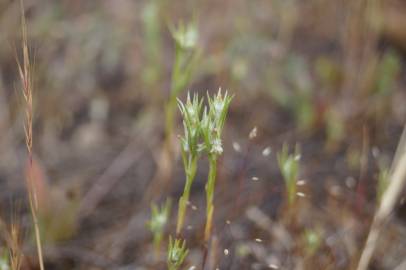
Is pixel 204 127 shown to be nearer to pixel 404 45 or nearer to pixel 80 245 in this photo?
pixel 80 245

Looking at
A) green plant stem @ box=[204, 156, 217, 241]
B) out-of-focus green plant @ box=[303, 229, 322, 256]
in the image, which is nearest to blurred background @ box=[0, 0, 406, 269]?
out-of-focus green plant @ box=[303, 229, 322, 256]

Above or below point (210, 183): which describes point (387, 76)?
below

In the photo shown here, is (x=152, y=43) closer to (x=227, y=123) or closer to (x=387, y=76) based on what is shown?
(x=227, y=123)

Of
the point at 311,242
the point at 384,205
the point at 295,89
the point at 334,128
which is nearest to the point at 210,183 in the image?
the point at 311,242

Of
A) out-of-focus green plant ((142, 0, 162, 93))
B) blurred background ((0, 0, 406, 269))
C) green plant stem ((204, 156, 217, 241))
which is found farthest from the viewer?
out-of-focus green plant ((142, 0, 162, 93))

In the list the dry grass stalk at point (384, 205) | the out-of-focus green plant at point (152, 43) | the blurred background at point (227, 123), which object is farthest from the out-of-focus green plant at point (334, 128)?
the out-of-focus green plant at point (152, 43)

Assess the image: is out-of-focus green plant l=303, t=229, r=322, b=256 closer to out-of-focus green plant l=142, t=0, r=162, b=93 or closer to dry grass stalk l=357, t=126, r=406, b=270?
dry grass stalk l=357, t=126, r=406, b=270

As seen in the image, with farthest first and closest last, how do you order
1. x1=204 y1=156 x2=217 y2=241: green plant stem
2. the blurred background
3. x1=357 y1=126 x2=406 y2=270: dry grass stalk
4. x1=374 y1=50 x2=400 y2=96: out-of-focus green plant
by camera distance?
x1=374 y1=50 x2=400 y2=96: out-of-focus green plant
the blurred background
x1=357 y1=126 x2=406 y2=270: dry grass stalk
x1=204 y1=156 x2=217 y2=241: green plant stem

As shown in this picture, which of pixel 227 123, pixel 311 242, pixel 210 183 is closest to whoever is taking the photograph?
pixel 210 183

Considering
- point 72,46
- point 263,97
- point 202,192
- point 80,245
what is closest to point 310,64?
point 263,97
